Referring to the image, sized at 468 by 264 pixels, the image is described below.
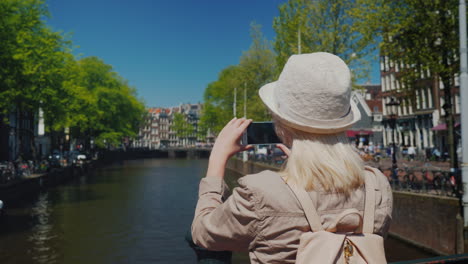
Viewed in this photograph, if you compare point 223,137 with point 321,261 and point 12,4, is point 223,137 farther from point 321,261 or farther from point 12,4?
point 12,4

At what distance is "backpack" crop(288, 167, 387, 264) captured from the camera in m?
1.32

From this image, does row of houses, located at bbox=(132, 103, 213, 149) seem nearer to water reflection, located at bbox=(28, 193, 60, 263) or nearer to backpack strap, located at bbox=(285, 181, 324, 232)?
water reflection, located at bbox=(28, 193, 60, 263)

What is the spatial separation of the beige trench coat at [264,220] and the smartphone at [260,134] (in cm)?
29

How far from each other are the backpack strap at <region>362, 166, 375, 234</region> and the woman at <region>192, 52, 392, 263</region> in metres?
0.02

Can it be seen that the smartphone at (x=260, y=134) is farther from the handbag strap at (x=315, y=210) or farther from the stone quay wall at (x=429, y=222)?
the stone quay wall at (x=429, y=222)

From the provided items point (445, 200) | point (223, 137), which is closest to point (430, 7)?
point (445, 200)

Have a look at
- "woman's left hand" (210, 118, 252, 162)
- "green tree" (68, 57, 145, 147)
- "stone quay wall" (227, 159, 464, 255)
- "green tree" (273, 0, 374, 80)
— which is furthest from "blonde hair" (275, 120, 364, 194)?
"green tree" (68, 57, 145, 147)

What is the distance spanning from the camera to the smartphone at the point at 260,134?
1714 mm

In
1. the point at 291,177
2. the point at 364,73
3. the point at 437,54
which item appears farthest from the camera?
the point at 364,73

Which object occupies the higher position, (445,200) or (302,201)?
(302,201)

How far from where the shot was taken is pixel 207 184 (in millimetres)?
1573

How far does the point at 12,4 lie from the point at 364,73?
58.3ft

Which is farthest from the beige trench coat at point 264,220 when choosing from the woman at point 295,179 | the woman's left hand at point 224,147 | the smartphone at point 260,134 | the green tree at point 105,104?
the green tree at point 105,104

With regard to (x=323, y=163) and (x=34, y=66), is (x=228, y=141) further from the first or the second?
(x=34, y=66)
